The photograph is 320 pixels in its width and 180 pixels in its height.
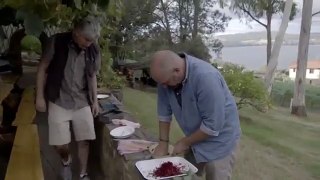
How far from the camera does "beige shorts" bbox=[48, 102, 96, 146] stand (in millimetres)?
2703

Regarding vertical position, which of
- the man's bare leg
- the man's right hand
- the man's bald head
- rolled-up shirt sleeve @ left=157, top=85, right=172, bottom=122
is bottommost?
the man's bare leg

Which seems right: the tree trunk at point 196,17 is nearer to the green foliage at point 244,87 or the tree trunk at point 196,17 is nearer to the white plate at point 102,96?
the green foliage at point 244,87

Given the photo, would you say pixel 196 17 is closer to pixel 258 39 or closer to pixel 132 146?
pixel 132 146

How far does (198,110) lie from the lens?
1927 mm

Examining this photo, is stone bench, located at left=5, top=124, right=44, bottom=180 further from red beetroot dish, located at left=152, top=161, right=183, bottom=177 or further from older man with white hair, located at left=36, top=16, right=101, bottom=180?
red beetroot dish, located at left=152, top=161, right=183, bottom=177

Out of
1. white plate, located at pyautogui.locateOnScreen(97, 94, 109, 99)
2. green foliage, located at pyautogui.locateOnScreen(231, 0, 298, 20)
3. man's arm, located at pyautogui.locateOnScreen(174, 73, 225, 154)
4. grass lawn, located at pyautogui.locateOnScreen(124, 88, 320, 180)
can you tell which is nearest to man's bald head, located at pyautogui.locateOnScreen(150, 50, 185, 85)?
man's arm, located at pyautogui.locateOnScreen(174, 73, 225, 154)

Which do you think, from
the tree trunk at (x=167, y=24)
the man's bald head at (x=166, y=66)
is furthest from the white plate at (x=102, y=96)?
the tree trunk at (x=167, y=24)

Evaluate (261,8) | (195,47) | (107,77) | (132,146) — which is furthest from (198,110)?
(261,8)

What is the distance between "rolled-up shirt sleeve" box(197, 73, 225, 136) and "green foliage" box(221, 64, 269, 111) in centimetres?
768

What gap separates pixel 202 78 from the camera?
1833 mm

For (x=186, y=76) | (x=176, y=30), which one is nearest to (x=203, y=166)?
(x=186, y=76)

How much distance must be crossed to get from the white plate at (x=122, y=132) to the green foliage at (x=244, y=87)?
7048 millimetres

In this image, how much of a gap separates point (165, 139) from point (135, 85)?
7.81m

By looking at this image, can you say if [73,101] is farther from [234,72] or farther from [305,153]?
[234,72]
